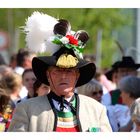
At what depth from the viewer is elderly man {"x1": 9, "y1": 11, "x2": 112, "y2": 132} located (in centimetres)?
562

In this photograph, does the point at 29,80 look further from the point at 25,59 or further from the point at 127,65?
the point at 25,59

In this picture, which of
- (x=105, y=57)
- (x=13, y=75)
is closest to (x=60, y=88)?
(x=13, y=75)

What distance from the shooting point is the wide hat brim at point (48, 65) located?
580 centimetres

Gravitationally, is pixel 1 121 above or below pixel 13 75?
below

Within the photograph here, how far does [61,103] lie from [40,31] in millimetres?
653

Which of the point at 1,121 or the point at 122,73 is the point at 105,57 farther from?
the point at 1,121

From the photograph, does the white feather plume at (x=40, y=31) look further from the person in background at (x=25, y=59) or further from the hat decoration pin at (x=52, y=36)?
the person in background at (x=25, y=59)

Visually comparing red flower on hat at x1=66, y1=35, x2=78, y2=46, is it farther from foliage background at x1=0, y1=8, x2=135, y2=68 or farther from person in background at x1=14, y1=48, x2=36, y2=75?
foliage background at x1=0, y1=8, x2=135, y2=68

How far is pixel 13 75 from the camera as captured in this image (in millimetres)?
9609

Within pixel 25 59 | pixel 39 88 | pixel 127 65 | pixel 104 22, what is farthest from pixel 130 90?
pixel 104 22

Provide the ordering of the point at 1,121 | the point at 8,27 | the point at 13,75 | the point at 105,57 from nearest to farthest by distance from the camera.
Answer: the point at 1,121
the point at 13,75
the point at 105,57
the point at 8,27

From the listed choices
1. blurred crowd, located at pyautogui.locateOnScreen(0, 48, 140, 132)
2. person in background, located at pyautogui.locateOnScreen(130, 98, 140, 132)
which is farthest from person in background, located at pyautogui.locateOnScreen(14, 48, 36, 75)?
person in background, located at pyautogui.locateOnScreen(130, 98, 140, 132)

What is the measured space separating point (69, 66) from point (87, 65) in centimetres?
29
